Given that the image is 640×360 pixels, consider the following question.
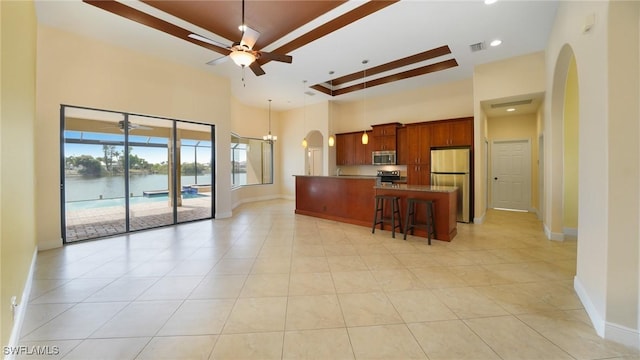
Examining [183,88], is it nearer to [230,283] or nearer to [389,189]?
[230,283]

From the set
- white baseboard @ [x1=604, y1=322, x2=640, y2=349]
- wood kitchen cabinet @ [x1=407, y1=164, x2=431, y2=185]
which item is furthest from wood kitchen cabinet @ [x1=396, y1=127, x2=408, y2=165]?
white baseboard @ [x1=604, y1=322, x2=640, y2=349]

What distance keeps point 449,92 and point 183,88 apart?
6.73 meters

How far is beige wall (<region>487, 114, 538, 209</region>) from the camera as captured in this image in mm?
6707

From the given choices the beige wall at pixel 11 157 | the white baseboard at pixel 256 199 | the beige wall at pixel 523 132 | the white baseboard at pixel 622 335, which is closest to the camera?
the beige wall at pixel 11 157

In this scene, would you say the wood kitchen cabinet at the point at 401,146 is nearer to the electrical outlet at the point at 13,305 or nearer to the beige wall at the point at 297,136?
the beige wall at the point at 297,136

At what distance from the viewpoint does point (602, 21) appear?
1.86 meters

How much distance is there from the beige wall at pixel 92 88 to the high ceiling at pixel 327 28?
9.0 inches

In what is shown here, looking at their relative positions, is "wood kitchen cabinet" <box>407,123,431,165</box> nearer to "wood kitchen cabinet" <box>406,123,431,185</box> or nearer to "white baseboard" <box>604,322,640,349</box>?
"wood kitchen cabinet" <box>406,123,431,185</box>

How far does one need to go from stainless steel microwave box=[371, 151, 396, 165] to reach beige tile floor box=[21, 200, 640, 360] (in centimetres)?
350

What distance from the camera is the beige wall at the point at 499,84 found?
469 centimetres

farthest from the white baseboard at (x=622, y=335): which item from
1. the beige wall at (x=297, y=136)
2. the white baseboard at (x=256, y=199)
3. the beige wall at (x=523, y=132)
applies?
the white baseboard at (x=256, y=199)

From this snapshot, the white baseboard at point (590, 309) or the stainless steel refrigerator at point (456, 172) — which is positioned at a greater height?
the stainless steel refrigerator at point (456, 172)

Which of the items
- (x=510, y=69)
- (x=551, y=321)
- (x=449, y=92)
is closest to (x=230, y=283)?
(x=551, y=321)

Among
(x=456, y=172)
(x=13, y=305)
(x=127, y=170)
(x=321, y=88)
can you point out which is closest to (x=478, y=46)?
(x=456, y=172)
